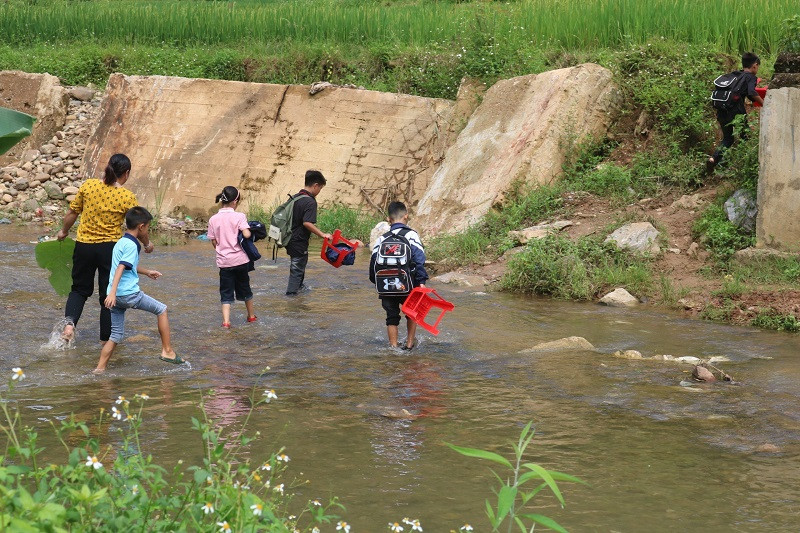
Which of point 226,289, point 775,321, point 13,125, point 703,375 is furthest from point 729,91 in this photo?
point 13,125

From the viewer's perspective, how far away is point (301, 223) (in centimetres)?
1072

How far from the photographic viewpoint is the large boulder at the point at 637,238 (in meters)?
11.4

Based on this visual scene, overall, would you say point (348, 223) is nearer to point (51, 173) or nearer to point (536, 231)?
point (536, 231)

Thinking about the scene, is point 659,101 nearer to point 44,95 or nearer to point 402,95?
point 402,95

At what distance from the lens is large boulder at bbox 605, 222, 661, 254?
1142cm

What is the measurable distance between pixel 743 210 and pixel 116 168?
7112 mm

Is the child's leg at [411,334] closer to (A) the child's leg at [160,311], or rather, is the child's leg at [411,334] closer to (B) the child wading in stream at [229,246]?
(B) the child wading in stream at [229,246]

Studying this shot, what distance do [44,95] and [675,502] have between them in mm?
18171

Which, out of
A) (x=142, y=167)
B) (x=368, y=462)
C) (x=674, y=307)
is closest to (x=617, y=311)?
(x=674, y=307)

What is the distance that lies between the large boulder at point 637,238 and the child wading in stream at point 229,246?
4.57 m

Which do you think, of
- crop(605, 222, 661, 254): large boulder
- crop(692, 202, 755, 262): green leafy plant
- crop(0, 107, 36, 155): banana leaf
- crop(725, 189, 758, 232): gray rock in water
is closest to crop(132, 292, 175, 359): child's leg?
crop(0, 107, 36, 155): banana leaf

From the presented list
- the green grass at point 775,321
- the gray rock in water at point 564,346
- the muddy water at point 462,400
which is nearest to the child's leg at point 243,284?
the muddy water at point 462,400

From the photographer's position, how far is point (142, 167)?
18109 millimetres

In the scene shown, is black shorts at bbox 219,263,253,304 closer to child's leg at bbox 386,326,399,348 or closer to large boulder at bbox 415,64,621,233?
child's leg at bbox 386,326,399,348
